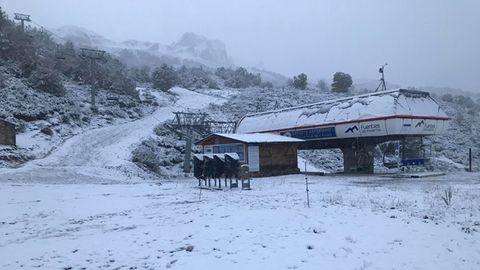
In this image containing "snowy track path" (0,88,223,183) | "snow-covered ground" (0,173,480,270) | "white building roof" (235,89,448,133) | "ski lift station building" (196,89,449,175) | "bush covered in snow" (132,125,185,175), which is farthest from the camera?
"bush covered in snow" (132,125,185,175)

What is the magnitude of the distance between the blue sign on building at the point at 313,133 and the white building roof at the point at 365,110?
0.53 m

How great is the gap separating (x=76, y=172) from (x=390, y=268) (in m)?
25.2

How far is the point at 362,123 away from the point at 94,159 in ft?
72.0

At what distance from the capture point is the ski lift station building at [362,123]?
98.3ft

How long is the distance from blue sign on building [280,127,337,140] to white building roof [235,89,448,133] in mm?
532

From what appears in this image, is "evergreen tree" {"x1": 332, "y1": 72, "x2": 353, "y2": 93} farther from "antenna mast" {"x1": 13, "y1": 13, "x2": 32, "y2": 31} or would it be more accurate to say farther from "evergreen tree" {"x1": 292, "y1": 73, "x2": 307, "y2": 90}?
"antenna mast" {"x1": 13, "y1": 13, "x2": 32, "y2": 31}

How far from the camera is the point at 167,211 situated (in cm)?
1388

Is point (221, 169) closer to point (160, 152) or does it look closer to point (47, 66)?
point (160, 152)

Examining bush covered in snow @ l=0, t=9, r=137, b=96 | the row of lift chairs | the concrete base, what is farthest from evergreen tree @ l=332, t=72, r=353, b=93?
the row of lift chairs

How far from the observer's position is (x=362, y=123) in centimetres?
3141

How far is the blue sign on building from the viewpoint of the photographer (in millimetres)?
34281

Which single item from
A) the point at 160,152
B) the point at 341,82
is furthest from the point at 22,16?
the point at 341,82

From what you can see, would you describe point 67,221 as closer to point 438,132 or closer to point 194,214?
point 194,214

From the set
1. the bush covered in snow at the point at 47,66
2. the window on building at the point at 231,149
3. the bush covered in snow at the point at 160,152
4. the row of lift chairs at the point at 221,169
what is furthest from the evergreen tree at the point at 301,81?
the row of lift chairs at the point at 221,169
